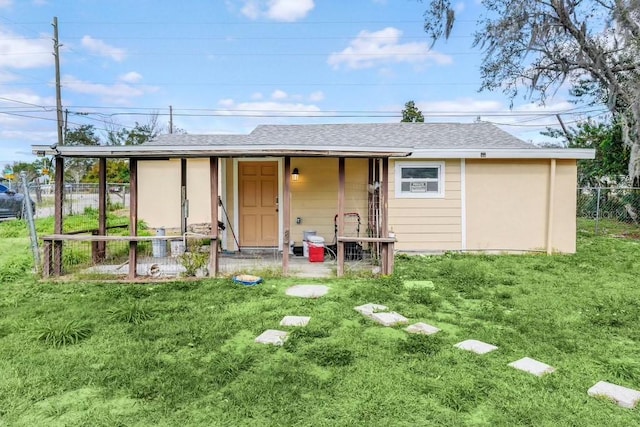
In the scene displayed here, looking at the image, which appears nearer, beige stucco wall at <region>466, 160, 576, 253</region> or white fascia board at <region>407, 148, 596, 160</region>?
white fascia board at <region>407, 148, 596, 160</region>

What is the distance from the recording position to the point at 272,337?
3510mm

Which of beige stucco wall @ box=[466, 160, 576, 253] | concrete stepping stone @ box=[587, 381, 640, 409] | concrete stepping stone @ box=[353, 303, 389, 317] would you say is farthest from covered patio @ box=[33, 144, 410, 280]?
concrete stepping stone @ box=[587, 381, 640, 409]

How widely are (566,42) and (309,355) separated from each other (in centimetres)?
1312

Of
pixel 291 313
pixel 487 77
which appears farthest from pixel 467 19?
pixel 291 313

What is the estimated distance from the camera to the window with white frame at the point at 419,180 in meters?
8.27

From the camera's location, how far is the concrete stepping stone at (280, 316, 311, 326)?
12.7 feet

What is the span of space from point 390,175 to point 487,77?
7.78m

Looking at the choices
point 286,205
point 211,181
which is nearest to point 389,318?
point 286,205

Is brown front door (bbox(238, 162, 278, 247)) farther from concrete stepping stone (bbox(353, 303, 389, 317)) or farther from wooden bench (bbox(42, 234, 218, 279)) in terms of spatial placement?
concrete stepping stone (bbox(353, 303, 389, 317))

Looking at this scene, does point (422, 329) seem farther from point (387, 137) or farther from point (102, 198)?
point (387, 137)

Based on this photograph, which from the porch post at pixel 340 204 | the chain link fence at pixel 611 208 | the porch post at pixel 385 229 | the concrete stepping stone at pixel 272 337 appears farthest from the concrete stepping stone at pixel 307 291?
the chain link fence at pixel 611 208

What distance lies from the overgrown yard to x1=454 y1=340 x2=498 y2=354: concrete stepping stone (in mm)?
82

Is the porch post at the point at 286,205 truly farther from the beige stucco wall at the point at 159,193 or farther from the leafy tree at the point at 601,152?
the leafy tree at the point at 601,152

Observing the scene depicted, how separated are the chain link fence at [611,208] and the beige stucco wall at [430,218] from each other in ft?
22.2
